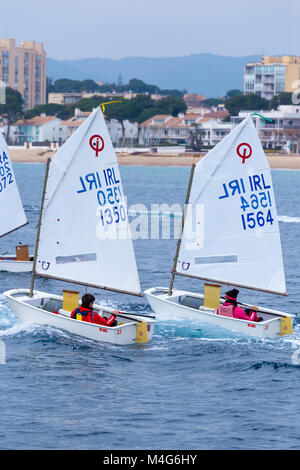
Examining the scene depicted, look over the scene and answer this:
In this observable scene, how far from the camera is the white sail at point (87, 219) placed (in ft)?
96.3

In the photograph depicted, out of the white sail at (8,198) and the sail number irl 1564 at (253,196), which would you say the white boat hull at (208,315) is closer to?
the sail number irl 1564 at (253,196)

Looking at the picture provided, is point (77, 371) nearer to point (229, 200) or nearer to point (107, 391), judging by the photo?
point (107, 391)

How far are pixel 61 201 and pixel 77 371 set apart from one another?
21.2ft

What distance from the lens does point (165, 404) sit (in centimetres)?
2405

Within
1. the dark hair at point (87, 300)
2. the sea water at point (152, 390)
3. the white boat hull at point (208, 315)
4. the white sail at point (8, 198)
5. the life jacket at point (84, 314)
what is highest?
the white sail at point (8, 198)

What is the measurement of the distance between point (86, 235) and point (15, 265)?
15.7 meters

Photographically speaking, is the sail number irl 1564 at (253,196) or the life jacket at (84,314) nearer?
the life jacket at (84,314)

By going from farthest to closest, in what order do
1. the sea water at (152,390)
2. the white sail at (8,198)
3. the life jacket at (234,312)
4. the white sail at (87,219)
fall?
1. the white sail at (8,198)
2. the life jacket at (234,312)
3. the white sail at (87,219)
4. the sea water at (152,390)

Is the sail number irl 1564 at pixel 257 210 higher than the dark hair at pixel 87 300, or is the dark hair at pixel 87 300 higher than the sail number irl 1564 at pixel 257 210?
the sail number irl 1564 at pixel 257 210

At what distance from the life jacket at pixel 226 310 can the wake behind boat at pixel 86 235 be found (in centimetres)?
299

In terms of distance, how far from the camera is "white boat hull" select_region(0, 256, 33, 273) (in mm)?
45375

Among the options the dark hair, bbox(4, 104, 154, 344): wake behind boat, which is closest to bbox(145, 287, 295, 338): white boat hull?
bbox(4, 104, 154, 344): wake behind boat

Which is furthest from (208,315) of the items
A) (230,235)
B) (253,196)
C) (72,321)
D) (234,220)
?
(72,321)

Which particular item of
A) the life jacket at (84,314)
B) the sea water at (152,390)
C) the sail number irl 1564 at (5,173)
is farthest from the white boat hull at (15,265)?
the life jacket at (84,314)
